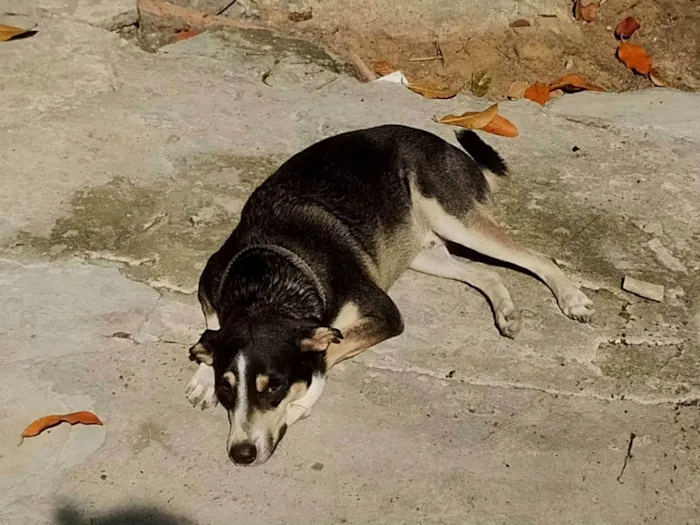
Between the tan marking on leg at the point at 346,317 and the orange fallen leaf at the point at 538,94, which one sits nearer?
the tan marking on leg at the point at 346,317

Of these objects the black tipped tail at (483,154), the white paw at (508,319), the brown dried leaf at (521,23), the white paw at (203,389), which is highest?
the black tipped tail at (483,154)

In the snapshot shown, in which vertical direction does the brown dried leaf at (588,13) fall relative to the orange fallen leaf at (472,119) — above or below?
above

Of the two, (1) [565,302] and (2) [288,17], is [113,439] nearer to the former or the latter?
(1) [565,302]

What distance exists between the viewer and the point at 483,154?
18.2 feet

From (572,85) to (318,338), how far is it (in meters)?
3.29

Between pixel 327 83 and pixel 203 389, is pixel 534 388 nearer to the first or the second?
pixel 203 389

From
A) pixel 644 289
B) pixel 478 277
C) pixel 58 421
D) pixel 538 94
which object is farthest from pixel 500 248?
pixel 58 421

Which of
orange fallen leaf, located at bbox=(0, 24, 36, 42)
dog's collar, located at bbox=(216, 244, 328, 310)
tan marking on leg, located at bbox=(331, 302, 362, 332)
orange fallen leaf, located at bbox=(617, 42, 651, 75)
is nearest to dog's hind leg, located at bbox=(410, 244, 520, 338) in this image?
tan marking on leg, located at bbox=(331, 302, 362, 332)

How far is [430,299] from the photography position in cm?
490

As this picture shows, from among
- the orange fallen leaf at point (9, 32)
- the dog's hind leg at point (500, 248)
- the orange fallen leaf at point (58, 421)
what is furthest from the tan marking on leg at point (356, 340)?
the orange fallen leaf at point (9, 32)

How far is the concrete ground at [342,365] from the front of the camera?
3891 millimetres

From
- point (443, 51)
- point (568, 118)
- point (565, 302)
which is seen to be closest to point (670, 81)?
point (568, 118)

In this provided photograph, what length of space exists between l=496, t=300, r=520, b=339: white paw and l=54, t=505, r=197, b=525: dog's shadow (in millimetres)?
1731

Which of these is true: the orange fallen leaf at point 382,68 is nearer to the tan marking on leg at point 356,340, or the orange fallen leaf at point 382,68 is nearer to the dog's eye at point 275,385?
the tan marking on leg at point 356,340
